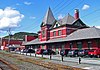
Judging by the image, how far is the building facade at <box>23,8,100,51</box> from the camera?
46.8 m

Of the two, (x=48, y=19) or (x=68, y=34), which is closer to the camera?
(x=68, y=34)

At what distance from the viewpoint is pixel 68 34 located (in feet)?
195

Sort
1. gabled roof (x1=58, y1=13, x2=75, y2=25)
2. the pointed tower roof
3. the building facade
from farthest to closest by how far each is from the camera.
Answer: the pointed tower roof, gabled roof (x1=58, y1=13, x2=75, y2=25), the building facade

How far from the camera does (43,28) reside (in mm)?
71875

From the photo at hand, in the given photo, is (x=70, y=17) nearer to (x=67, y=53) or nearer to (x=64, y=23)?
(x=64, y=23)

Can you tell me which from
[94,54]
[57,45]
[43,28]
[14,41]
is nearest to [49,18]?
[43,28]

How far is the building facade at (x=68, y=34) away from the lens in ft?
154

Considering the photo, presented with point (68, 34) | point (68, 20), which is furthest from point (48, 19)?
point (68, 34)

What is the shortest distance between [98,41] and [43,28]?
101ft

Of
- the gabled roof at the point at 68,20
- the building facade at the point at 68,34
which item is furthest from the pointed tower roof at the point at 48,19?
the gabled roof at the point at 68,20

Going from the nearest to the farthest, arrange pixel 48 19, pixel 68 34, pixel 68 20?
1. pixel 68 34
2. pixel 68 20
3. pixel 48 19

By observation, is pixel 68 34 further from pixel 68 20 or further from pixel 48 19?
pixel 48 19

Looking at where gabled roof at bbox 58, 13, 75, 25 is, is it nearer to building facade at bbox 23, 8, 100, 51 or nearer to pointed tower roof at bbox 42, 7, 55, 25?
building facade at bbox 23, 8, 100, 51

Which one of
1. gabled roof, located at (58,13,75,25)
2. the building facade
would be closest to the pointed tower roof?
the building facade
